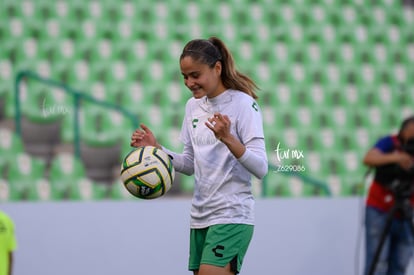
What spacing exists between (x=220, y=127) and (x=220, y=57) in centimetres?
38

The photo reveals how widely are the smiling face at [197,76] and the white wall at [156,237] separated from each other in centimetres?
234

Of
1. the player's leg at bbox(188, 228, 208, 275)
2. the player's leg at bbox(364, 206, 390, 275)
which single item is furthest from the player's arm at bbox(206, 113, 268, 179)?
the player's leg at bbox(364, 206, 390, 275)

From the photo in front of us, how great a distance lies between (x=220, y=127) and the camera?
2824mm

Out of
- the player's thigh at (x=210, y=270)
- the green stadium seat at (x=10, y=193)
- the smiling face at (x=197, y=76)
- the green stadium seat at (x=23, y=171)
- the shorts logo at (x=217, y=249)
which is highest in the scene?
the smiling face at (x=197, y=76)

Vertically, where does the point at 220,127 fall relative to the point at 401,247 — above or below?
above

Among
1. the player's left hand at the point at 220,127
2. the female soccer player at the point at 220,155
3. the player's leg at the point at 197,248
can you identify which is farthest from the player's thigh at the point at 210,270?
the player's left hand at the point at 220,127

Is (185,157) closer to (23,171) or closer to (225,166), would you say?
(225,166)

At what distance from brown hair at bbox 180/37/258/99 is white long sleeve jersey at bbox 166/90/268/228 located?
1.8 inches

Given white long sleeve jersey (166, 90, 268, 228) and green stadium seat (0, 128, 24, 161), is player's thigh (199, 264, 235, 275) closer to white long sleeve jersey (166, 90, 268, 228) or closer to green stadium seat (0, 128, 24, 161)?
white long sleeve jersey (166, 90, 268, 228)

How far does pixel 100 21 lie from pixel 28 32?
0.82m

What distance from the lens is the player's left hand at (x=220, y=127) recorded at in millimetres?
2826

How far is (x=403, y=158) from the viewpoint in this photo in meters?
4.57

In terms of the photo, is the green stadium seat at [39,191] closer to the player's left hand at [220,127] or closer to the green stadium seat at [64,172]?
the green stadium seat at [64,172]

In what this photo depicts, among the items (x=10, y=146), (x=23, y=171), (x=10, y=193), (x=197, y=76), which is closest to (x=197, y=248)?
(x=197, y=76)
